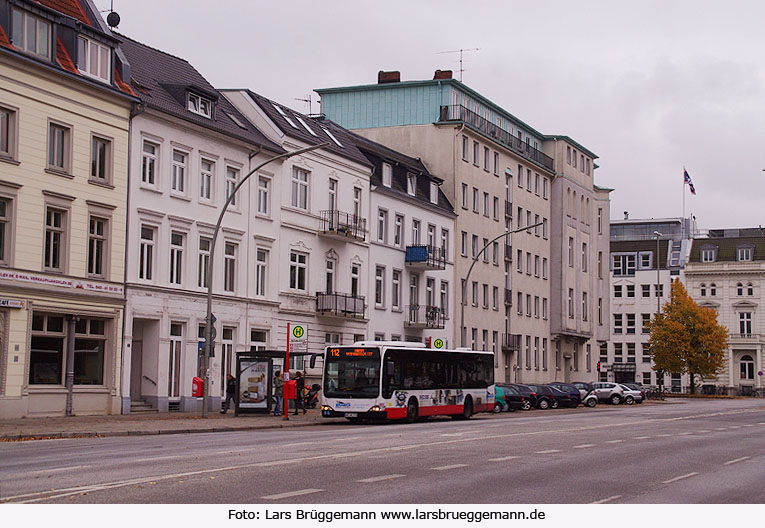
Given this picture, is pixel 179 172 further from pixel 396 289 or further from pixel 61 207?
pixel 396 289

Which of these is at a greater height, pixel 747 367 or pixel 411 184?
pixel 411 184

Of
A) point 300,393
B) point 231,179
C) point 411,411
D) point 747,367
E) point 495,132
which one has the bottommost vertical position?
point 411,411

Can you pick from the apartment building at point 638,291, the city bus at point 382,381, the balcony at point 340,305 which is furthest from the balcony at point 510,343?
the apartment building at point 638,291

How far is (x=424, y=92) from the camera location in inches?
2616

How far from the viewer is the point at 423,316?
58094mm

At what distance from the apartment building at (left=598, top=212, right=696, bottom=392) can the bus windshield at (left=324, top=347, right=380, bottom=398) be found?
284 ft

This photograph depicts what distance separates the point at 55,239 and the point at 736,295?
94943 mm

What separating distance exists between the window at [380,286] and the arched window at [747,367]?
71.0 m

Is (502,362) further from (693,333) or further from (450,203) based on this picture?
(693,333)

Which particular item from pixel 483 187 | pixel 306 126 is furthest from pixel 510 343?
pixel 306 126

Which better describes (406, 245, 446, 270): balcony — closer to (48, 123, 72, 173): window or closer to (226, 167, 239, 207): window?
(226, 167, 239, 207): window

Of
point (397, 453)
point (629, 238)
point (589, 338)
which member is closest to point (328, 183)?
point (397, 453)

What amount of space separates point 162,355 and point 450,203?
29379 mm

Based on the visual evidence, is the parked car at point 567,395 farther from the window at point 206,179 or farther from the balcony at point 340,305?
the window at point 206,179
